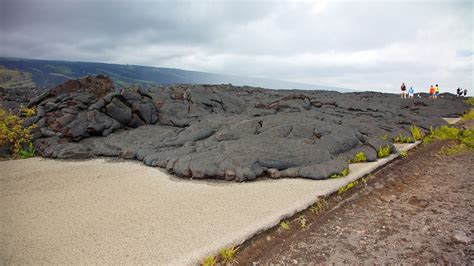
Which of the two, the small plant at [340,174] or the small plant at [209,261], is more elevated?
the small plant at [340,174]

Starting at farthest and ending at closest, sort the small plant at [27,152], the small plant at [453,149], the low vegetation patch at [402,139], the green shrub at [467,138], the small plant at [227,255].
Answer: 1. the low vegetation patch at [402,139]
2. the green shrub at [467,138]
3. the small plant at [453,149]
4. the small plant at [27,152]
5. the small plant at [227,255]

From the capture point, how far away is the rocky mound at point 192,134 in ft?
31.9

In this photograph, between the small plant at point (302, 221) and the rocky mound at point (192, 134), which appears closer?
the small plant at point (302, 221)

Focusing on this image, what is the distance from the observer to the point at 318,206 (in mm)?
7230

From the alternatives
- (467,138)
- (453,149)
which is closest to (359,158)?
(453,149)

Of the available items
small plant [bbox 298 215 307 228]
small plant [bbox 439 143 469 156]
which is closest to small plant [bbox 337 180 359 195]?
small plant [bbox 298 215 307 228]

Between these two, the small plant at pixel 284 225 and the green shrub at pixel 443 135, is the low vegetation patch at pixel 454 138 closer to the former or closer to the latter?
the green shrub at pixel 443 135

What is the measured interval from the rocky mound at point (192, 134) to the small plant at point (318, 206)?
178cm

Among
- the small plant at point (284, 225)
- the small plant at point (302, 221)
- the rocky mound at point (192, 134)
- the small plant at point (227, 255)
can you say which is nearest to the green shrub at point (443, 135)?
the rocky mound at point (192, 134)

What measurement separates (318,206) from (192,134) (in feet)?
25.2

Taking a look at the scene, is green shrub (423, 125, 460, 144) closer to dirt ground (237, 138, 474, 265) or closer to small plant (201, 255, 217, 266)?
dirt ground (237, 138, 474, 265)

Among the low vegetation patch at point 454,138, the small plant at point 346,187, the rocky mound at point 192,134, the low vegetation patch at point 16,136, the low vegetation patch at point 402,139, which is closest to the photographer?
the small plant at point 346,187

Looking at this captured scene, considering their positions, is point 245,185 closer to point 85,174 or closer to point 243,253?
point 243,253

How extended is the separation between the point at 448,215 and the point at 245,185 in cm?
525
